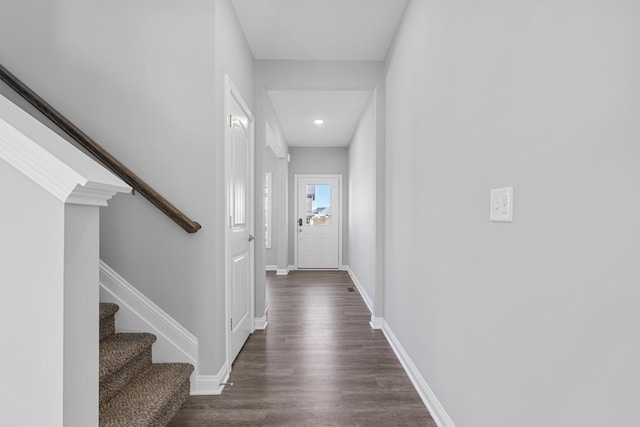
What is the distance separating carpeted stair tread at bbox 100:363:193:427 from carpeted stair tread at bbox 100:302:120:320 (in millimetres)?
393

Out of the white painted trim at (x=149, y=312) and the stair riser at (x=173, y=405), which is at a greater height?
the white painted trim at (x=149, y=312)

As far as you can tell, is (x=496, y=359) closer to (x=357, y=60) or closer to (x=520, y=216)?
(x=520, y=216)

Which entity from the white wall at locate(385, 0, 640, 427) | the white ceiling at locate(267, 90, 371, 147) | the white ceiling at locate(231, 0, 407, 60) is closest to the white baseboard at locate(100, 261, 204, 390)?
the white wall at locate(385, 0, 640, 427)

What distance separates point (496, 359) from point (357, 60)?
2.99 metres

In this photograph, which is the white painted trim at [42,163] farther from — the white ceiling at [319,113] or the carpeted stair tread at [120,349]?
the white ceiling at [319,113]

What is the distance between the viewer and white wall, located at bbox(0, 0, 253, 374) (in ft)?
7.10

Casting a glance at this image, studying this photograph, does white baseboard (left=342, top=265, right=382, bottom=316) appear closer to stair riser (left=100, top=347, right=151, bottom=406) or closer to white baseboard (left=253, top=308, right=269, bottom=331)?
white baseboard (left=253, top=308, right=269, bottom=331)

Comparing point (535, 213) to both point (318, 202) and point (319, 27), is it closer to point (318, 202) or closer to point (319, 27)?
point (319, 27)

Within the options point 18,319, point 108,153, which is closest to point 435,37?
point 108,153

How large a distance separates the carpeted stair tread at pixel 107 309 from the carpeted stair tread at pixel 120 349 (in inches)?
5.7

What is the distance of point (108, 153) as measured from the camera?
207cm

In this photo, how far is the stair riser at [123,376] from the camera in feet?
5.43

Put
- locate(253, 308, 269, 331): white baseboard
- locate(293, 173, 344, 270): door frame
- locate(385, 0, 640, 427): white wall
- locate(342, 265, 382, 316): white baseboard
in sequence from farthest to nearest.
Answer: locate(293, 173, 344, 270): door frame < locate(342, 265, 382, 316): white baseboard < locate(253, 308, 269, 331): white baseboard < locate(385, 0, 640, 427): white wall

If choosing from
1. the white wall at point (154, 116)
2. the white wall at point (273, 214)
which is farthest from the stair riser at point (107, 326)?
the white wall at point (273, 214)
